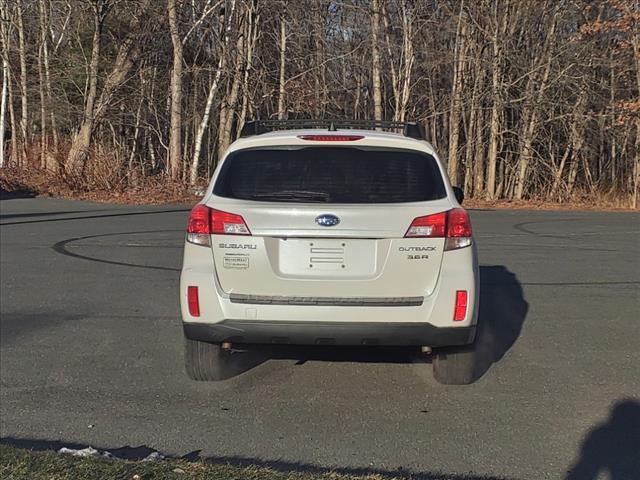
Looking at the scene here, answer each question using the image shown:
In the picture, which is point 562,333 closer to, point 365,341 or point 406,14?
point 365,341

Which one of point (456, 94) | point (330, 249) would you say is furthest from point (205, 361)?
point (456, 94)

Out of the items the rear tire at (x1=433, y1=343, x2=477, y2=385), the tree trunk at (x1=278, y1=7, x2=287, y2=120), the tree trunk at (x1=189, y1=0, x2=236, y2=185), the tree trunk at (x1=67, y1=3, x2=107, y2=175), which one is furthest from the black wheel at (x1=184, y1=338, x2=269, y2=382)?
the tree trunk at (x1=278, y1=7, x2=287, y2=120)

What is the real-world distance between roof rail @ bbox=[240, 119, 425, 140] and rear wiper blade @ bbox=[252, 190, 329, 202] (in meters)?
0.82

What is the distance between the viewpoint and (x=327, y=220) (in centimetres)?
464

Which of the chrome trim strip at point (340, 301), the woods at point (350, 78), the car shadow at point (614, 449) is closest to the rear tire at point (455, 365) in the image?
the chrome trim strip at point (340, 301)

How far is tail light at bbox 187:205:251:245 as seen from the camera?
4.69m

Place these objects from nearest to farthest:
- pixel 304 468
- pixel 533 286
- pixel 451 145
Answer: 1. pixel 304 468
2. pixel 533 286
3. pixel 451 145

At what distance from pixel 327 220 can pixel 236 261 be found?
0.64 m

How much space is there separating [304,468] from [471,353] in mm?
1804

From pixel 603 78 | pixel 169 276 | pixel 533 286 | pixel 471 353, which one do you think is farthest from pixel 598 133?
pixel 471 353

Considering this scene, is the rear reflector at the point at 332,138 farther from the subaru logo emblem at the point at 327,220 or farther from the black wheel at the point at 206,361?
the black wheel at the point at 206,361

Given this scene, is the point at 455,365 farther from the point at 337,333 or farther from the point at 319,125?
the point at 319,125

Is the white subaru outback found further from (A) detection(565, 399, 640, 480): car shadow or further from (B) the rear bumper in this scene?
(A) detection(565, 399, 640, 480): car shadow

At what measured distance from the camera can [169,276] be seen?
9.73 m
